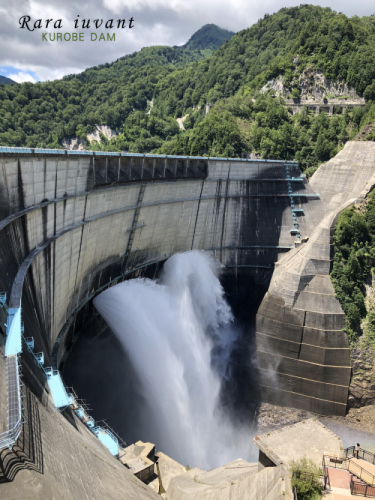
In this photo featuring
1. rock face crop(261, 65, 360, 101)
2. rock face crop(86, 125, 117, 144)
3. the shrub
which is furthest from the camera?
rock face crop(86, 125, 117, 144)

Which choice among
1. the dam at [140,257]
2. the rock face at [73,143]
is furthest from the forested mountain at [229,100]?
the dam at [140,257]

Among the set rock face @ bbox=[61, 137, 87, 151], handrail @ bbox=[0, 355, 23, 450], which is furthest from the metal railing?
rock face @ bbox=[61, 137, 87, 151]

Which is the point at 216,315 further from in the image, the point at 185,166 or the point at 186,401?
the point at 185,166

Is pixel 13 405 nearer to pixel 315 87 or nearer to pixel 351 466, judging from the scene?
pixel 351 466

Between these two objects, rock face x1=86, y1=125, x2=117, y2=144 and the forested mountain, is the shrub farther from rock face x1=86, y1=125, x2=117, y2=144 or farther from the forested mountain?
rock face x1=86, y1=125, x2=117, y2=144

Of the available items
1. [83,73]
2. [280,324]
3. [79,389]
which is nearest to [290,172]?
[280,324]

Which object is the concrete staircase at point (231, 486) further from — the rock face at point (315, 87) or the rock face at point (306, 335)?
the rock face at point (315, 87)
